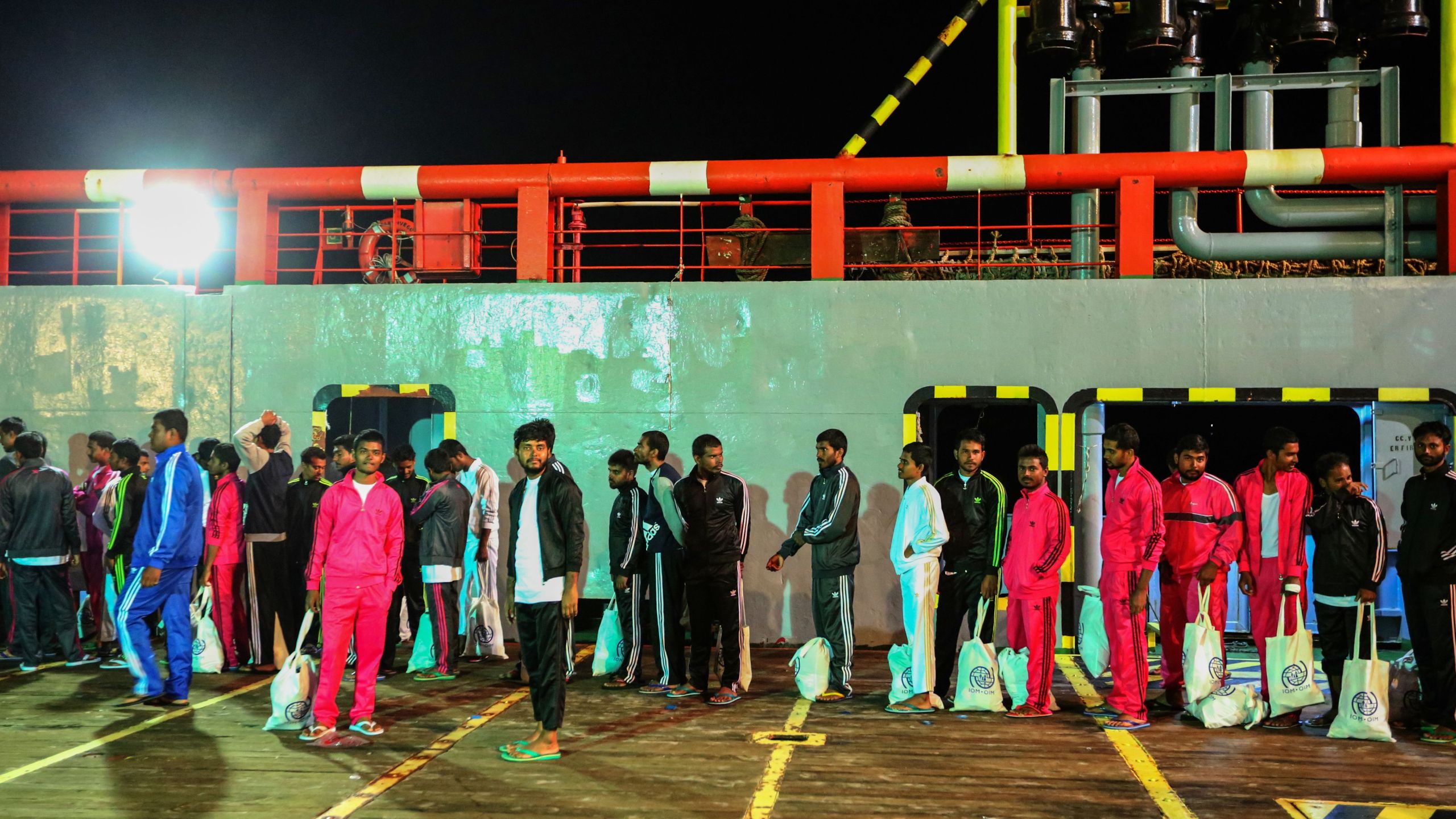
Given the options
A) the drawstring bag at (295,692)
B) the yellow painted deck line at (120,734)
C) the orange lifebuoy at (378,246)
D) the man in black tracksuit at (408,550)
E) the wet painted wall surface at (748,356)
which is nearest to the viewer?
the yellow painted deck line at (120,734)

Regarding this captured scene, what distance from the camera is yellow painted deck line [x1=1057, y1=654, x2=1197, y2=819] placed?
5508 mm

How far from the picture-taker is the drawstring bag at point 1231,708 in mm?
7125

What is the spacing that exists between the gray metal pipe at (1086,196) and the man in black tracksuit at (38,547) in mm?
9235

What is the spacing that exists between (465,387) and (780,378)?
2.90 meters

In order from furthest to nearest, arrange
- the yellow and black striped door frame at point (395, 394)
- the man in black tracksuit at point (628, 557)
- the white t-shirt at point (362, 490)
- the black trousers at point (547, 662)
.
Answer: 1. the yellow and black striped door frame at point (395, 394)
2. the man in black tracksuit at point (628, 557)
3. the white t-shirt at point (362, 490)
4. the black trousers at point (547, 662)

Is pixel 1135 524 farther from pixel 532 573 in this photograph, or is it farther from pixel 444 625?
pixel 444 625

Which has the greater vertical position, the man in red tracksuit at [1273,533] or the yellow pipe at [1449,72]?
the yellow pipe at [1449,72]

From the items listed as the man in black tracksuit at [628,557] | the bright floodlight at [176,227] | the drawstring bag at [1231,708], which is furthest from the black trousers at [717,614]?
the bright floodlight at [176,227]

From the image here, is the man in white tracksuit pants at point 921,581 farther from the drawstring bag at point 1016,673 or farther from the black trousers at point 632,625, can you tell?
the black trousers at point 632,625

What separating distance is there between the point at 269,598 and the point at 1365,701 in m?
7.68

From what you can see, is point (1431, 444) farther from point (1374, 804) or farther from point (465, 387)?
point (465, 387)

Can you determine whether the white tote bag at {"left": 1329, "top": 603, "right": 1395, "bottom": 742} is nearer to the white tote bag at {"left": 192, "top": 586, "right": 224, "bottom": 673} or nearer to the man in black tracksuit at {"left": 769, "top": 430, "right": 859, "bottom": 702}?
the man in black tracksuit at {"left": 769, "top": 430, "right": 859, "bottom": 702}

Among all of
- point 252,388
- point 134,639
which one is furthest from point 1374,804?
point 252,388

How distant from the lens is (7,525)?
9.11m
